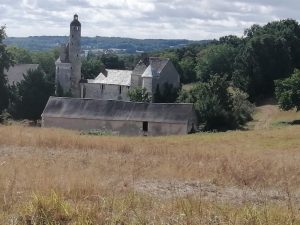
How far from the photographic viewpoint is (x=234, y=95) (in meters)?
65.9

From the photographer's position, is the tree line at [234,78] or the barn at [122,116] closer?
the barn at [122,116]

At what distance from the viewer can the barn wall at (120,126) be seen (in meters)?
54.8

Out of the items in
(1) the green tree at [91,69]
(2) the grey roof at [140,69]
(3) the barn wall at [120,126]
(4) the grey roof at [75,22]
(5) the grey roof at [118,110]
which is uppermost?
(4) the grey roof at [75,22]

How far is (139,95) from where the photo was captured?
223 ft

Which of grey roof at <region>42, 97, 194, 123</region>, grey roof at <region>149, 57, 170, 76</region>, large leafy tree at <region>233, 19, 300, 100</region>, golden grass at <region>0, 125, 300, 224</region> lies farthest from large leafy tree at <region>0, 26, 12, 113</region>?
golden grass at <region>0, 125, 300, 224</region>

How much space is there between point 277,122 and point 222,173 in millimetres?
46841

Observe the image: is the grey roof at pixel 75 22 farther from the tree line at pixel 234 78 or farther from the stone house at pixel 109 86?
the tree line at pixel 234 78

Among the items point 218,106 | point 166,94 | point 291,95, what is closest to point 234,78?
point 166,94

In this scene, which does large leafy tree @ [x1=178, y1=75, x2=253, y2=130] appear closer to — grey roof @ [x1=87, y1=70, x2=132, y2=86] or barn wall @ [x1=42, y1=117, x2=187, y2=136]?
barn wall @ [x1=42, y1=117, x2=187, y2=136]

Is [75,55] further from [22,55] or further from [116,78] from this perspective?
[22,55]

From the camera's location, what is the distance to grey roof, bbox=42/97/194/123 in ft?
181

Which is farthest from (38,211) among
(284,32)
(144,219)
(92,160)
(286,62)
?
(284,32)

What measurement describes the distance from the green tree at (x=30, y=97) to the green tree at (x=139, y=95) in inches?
409

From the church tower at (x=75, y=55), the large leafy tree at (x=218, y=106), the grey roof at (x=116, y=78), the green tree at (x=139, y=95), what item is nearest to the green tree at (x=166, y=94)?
the green tree at (x=139, y=95)
